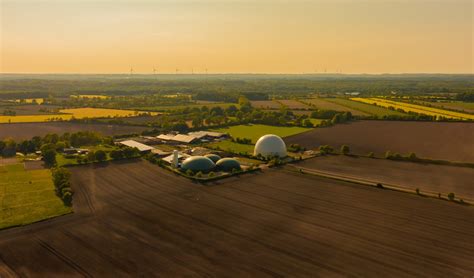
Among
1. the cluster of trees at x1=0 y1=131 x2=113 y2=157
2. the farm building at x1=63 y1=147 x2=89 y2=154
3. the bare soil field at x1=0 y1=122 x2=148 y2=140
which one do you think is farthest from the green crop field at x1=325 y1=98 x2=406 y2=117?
the farm building at x1=63 y1=147 x2=89 y2=154

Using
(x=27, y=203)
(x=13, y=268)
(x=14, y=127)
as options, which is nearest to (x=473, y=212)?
(x=13, y=268)

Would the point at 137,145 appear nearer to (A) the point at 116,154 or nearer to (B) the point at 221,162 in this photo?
(A) the point at 116,154

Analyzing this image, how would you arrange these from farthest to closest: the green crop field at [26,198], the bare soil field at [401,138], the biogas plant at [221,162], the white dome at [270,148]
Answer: the bare soil field at [401,138], the white dome at [270,148], the biogas plant at [221,162], the green crop field at [26,198]

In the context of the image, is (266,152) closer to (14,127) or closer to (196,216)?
(196,216)

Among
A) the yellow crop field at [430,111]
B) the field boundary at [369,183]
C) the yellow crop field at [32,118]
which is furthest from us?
the yellow crop field at [430,111]

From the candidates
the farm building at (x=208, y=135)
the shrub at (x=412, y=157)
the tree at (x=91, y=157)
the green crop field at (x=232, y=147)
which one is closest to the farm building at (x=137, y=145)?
the tree at (x=91, y=157)

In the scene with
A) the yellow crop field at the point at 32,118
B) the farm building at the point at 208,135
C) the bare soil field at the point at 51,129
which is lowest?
the farm building at the point at 208,135

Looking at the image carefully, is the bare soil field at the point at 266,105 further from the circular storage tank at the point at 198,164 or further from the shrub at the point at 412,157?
the circular storage tank at the point at 198,164
